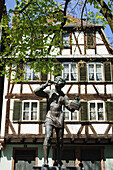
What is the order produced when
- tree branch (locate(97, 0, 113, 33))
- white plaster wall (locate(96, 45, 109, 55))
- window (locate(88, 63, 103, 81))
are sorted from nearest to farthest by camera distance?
tree branch (locate(97, 0, 113, 33)) → window (locate(88, 63, 103, 81)) → white plaster wall (locate(96, 45, 109, 55))

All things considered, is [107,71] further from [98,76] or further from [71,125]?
[71,125]

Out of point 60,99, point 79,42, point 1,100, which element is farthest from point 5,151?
point 60,99

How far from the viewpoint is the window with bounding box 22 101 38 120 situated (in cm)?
1724

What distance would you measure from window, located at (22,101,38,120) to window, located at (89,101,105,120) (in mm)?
3591

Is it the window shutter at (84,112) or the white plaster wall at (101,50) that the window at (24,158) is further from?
the white plaster wall at (101,50)

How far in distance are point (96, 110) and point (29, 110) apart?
14.3ft

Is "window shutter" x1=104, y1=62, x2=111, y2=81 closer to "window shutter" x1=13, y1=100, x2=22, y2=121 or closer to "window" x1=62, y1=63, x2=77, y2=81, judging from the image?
"window" x1=62, y1=63, x2=77, y2=81

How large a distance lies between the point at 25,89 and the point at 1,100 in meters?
1.84

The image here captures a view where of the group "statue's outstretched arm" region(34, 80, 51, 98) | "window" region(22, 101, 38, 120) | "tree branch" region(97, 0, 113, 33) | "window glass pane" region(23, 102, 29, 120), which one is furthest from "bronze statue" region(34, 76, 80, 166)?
"window glass pane" region(23, 102, 29, 120)

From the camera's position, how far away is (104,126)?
16844 mm

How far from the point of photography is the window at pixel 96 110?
1709cm

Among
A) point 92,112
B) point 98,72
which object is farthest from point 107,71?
point 92,112

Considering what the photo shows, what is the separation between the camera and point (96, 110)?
56.3 feet

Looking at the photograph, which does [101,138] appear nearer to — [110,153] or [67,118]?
[110,153]
